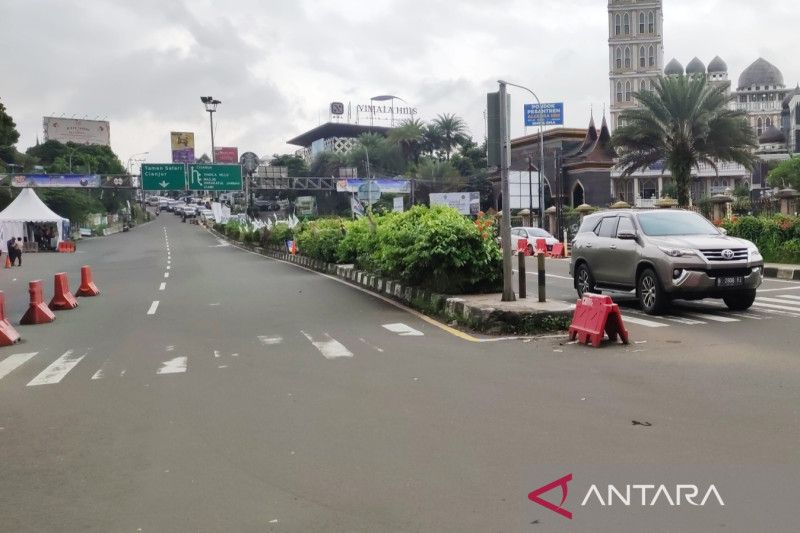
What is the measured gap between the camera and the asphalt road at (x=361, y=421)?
15.2 ft

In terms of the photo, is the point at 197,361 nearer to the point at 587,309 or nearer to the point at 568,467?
the point at 587,309

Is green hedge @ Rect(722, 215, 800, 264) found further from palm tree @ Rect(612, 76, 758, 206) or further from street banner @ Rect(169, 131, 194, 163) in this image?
street banner @ Rect(169, 131, 194, 163)

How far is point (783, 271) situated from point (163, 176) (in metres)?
44.2

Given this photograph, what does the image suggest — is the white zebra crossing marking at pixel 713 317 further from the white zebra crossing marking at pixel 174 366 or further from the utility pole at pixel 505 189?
the white zebra crossing marking at pixel 174 366

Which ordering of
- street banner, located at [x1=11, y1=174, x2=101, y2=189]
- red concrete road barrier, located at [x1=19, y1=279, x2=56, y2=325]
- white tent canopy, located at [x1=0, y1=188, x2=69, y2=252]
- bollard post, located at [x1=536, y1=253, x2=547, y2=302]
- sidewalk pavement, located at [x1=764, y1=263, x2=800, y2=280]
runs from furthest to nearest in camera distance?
street banner, located at [x1=11, y1=174, x2=101, y2=189] < white tent canopy, located at [x1=0, y1=188, x2=69, y2=252] < sidewalk pavement, located at [x1=764, y1=263, x2=800, y2=280] < red concrete road barrier, located at [x1=19, y1=279, x2=56, y2=325] < bollard post, located at [x1=536, y1=253, x2=547, y2=302]

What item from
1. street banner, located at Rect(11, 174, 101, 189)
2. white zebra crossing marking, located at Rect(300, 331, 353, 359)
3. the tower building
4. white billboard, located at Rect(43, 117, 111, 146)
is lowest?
white zebra crossing marking, located at Rect(300, 331, 353, 359)

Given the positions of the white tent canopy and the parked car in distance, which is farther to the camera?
the white tent canopy

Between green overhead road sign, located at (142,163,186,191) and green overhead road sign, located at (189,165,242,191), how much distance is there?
2.36 ft

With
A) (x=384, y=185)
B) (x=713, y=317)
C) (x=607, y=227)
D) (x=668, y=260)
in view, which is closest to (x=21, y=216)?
(x=384, y=185)

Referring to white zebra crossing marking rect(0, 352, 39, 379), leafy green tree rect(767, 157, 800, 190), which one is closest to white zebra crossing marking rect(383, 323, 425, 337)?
white zebra crossing marking rect(0, 352, 39, 379)

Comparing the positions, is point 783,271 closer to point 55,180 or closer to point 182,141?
point 55,180

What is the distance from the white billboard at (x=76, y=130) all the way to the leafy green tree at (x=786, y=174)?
100007 mm

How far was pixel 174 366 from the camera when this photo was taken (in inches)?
376

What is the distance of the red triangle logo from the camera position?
4.48m
